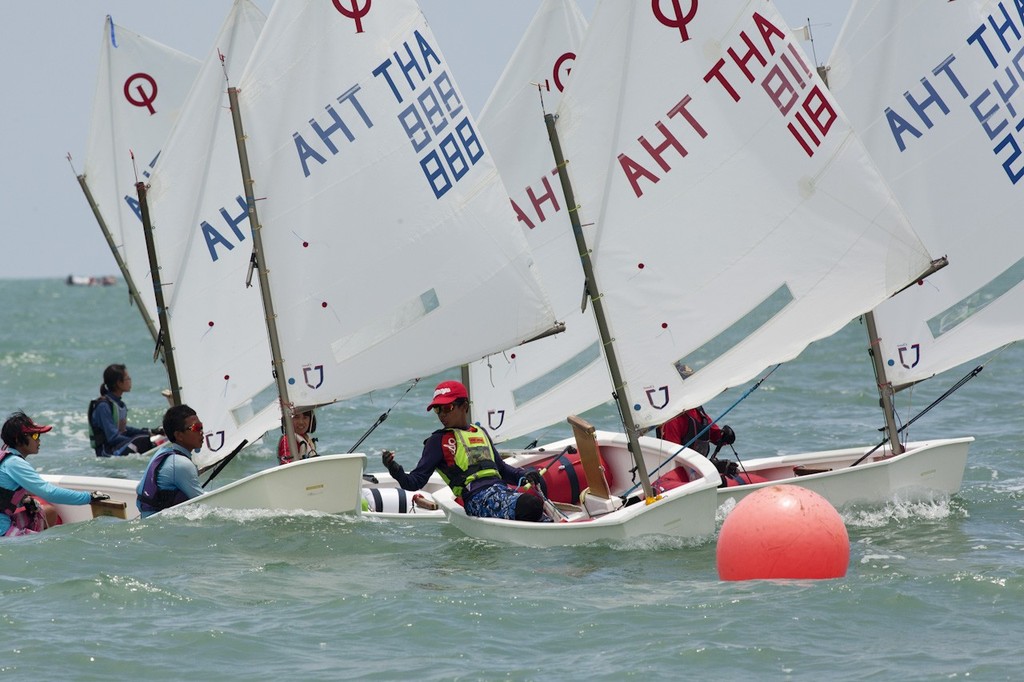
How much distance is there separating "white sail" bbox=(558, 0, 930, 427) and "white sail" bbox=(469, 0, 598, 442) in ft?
5.99

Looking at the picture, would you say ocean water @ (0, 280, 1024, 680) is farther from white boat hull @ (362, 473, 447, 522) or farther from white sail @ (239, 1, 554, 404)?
white sail @ (239, 1, 554, 404)

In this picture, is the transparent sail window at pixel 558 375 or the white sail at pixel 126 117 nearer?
the transparent sail window at pixel 558 375

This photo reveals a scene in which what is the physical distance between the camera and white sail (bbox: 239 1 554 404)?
32.3 ft

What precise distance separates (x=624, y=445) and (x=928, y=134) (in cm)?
314

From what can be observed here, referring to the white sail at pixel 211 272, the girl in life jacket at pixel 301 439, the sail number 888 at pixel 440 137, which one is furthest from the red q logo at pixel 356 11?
the girl in life jacket at pixel 301 439

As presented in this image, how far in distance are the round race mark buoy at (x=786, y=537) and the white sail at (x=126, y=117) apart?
810 cm

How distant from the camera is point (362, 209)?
9.94 m

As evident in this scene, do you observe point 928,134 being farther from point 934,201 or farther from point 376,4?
point 376,4

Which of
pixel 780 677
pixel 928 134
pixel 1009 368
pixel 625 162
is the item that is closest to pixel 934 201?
pixel 928 134

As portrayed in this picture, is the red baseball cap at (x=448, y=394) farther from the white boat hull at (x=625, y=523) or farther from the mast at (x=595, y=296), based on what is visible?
the mast at (x=595, y=296)

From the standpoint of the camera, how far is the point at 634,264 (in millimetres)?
9367

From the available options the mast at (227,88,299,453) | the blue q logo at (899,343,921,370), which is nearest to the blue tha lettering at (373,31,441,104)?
the mast at (227,88,299,453)

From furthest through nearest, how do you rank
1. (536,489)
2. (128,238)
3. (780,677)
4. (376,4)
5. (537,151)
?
(128,238) < (537,151) < (376,4) < (536,489) < (780,677)

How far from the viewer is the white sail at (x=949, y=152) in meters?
10.6
